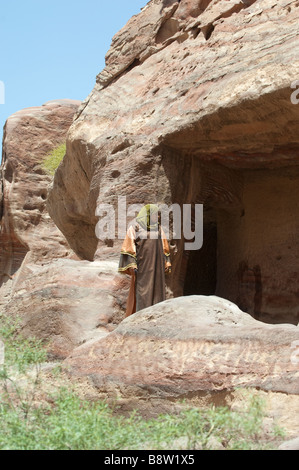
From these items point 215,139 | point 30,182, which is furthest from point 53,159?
point 215,139

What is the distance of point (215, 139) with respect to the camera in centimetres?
948

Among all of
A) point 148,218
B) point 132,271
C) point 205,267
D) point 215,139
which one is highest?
point 215,139

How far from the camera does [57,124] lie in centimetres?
1902

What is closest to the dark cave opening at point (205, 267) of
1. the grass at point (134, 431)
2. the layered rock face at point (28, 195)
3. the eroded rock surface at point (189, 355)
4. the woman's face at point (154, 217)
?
the woman's face at point (154, 217)

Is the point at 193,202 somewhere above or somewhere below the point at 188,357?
above

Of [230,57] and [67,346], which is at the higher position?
[230,57]

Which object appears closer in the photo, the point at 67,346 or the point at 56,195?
the point at 67,346

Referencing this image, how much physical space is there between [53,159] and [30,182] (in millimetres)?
853

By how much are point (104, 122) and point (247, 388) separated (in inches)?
272

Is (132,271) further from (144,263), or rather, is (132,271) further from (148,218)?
(148,218)

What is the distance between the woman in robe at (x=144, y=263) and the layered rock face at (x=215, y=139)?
108 cm

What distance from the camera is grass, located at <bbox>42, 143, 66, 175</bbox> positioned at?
1852 cm
